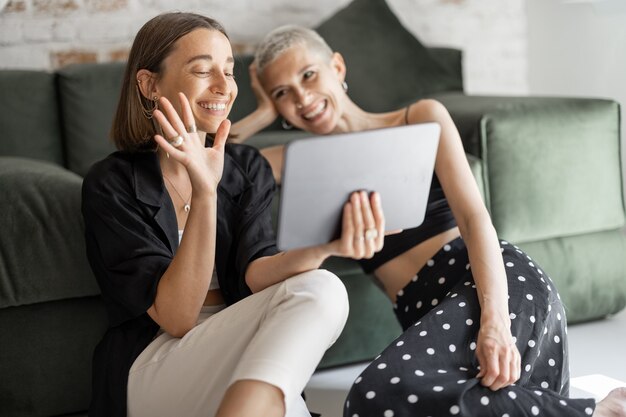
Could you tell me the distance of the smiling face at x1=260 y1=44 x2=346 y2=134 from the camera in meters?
1.95

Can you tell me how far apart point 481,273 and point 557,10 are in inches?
85.9

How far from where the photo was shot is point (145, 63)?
1568mm

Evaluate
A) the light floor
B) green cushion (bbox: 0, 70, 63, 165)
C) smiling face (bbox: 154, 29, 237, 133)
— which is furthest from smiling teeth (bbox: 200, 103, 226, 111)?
green cushion (bbox: 0, 70, 63, 165)

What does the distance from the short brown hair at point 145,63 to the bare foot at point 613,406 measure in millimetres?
947

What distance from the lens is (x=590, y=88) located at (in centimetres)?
344

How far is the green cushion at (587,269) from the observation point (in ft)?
7.70

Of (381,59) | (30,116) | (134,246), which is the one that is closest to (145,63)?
(134,246)

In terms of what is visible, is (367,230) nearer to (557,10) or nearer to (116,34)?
(116,34)

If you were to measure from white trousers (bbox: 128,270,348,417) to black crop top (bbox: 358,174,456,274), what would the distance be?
48cm

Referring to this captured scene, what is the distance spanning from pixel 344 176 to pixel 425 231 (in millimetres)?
632

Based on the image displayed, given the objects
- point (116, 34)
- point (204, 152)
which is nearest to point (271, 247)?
point (204, 152)

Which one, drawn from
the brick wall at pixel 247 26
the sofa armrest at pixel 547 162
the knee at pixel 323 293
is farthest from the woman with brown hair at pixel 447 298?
the brick wall at pixel 247 26

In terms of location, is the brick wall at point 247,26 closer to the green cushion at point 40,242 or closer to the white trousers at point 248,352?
the green cushion at point 40,242

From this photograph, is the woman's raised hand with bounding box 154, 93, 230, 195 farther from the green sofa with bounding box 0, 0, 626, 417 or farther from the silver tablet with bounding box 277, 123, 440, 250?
the green sofa with bounding box 0, 0, 626, 417
